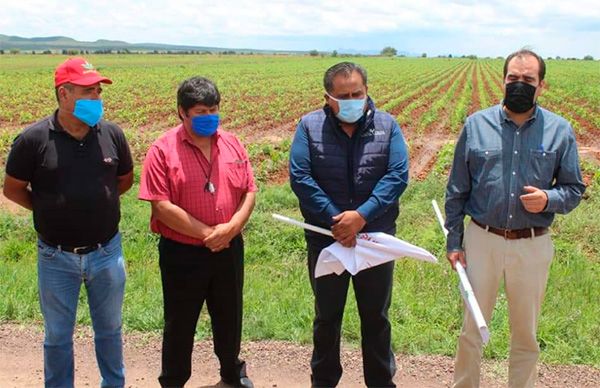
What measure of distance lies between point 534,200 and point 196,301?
6.93ft

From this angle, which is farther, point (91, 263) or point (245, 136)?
point (245, 136)

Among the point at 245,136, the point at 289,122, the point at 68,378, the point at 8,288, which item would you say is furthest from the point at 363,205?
the point at 289,122

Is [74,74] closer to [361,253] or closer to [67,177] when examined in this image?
[67,177]

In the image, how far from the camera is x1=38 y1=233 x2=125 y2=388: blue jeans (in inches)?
133

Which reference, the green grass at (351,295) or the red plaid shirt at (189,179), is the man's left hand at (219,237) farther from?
the green grass at (351,295)

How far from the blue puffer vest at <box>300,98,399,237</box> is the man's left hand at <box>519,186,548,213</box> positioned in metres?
0.82

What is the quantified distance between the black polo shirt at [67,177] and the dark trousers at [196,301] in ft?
1.57

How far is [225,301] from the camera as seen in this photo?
12.4ft

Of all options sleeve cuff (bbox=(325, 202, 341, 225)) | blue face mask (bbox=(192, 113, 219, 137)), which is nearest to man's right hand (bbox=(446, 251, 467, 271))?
sleeve cuff (bbox=(325, 202, 341, 225))

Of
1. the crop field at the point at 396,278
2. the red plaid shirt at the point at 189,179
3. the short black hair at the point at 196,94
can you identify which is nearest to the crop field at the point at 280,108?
the crop field at the point at 396,278

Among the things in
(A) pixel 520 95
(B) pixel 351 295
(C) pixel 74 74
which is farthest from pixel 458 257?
(C) pixel 74 74

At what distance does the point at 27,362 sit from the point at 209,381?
1332 millimetres

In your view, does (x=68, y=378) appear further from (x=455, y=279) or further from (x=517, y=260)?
(x=455, y=279)

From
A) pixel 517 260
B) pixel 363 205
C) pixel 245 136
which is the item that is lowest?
pixel 245 136
